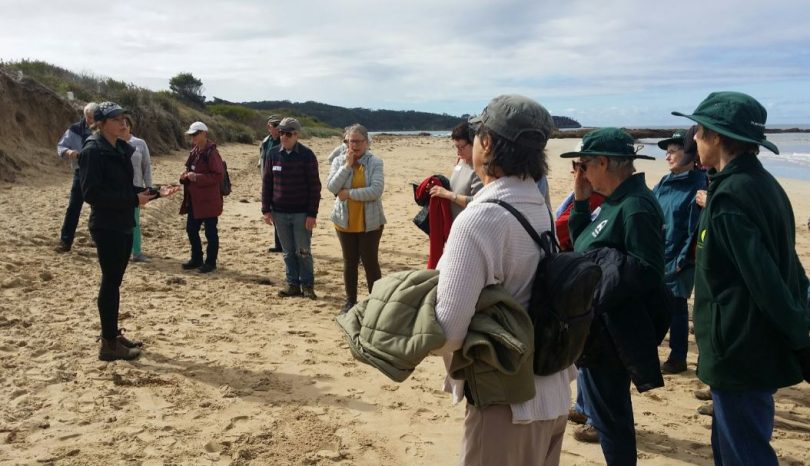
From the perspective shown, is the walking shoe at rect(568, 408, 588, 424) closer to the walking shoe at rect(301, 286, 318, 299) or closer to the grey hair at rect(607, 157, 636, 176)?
the grey hair at rect(607, 157, 636, 176)

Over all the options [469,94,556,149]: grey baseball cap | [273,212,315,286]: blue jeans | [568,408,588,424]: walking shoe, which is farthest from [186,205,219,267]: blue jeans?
[469,94,556,149]: grey baseball cap

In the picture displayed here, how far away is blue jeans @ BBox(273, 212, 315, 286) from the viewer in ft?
22.2

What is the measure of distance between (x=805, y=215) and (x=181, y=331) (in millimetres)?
13357

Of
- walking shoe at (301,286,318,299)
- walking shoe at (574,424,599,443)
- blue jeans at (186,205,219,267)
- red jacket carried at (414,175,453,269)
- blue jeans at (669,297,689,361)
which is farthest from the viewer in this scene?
blue jeans at (186,205,219,267)

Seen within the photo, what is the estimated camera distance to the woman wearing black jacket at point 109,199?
4.55 m

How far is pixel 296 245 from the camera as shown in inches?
270

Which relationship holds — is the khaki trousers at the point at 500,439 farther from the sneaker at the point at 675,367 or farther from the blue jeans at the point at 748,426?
the sneaker at the point at 675,367

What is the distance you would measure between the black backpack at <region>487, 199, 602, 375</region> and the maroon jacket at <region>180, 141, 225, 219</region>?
251 inches

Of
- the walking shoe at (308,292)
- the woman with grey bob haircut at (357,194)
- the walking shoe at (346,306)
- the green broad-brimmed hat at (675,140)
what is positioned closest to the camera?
the green broad-brimmed hat at (675,140)

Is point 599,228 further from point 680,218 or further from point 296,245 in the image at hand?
point 296,245

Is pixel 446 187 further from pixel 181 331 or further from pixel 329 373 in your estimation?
pixel 181 331

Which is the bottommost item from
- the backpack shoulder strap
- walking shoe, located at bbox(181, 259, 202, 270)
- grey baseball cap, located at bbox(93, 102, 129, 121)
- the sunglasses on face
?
walking shoe, located at bbox(181, 259, 202, 270)

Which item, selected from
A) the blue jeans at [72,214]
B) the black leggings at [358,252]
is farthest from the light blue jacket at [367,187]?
the blue jeans at [72,214]

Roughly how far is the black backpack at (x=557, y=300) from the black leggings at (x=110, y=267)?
3581 mm
